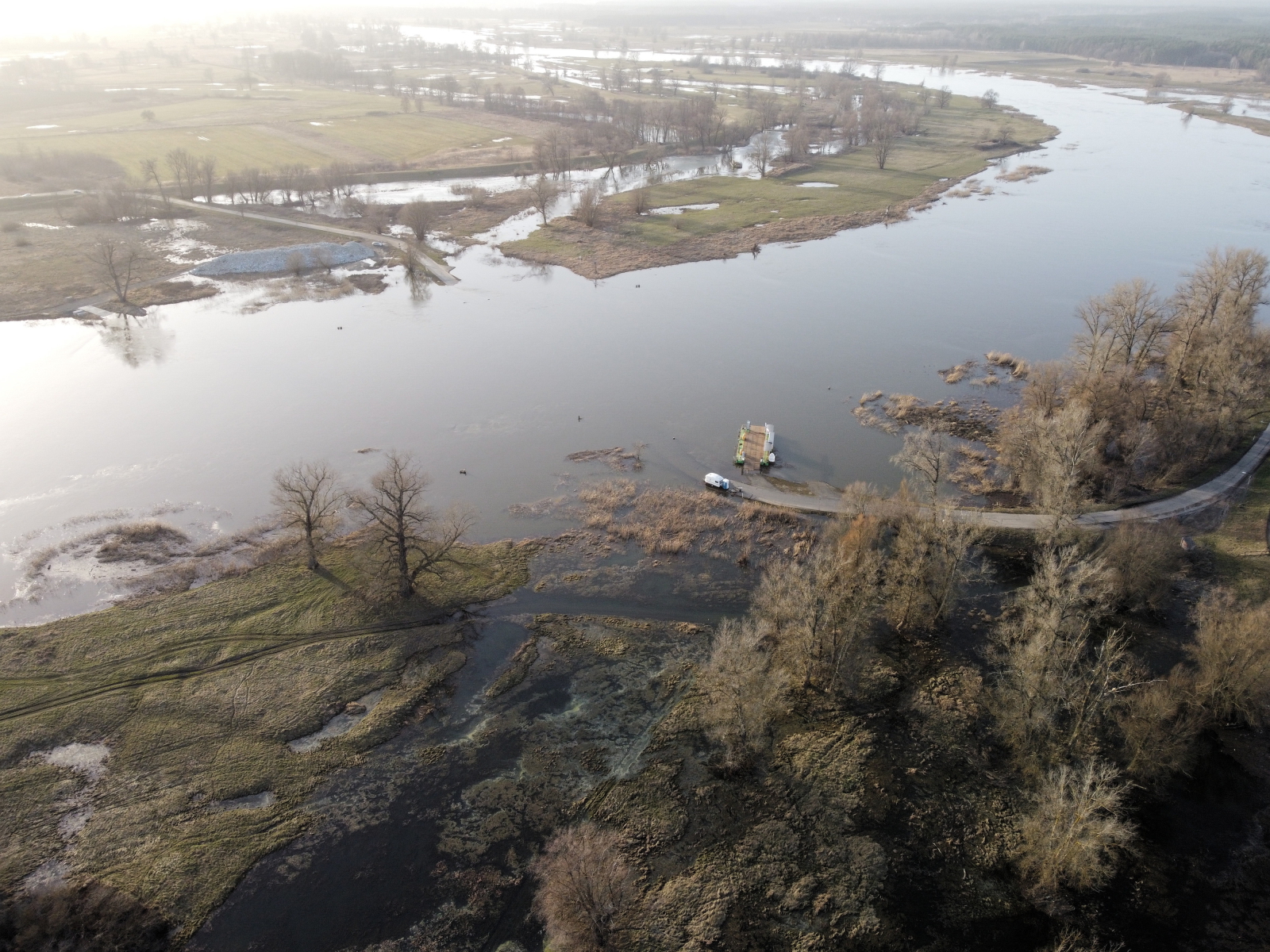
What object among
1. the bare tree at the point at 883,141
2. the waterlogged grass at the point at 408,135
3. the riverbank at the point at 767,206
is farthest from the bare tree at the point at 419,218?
the bare tree at the point at 883,141

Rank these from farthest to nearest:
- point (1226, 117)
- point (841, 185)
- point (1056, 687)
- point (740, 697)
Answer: point (1226, 117) < point (841, 185) < point (740, 697) < point (1056, 687)

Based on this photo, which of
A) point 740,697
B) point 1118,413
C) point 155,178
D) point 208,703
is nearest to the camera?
point 740,697

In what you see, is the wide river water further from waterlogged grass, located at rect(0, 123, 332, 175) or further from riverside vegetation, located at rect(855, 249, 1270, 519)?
waterlogged grass, located at rect(0, 123, 332, 175)

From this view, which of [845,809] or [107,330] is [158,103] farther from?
[845,809]

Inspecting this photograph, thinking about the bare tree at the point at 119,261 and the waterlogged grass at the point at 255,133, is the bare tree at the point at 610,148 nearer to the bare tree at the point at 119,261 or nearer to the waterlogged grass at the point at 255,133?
the waterlogged grass at the point at 255,133

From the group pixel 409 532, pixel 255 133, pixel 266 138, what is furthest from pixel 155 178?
pixel 409 532

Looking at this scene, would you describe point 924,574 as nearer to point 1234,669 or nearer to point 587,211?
point 1234,669

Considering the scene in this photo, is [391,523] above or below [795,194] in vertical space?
below
